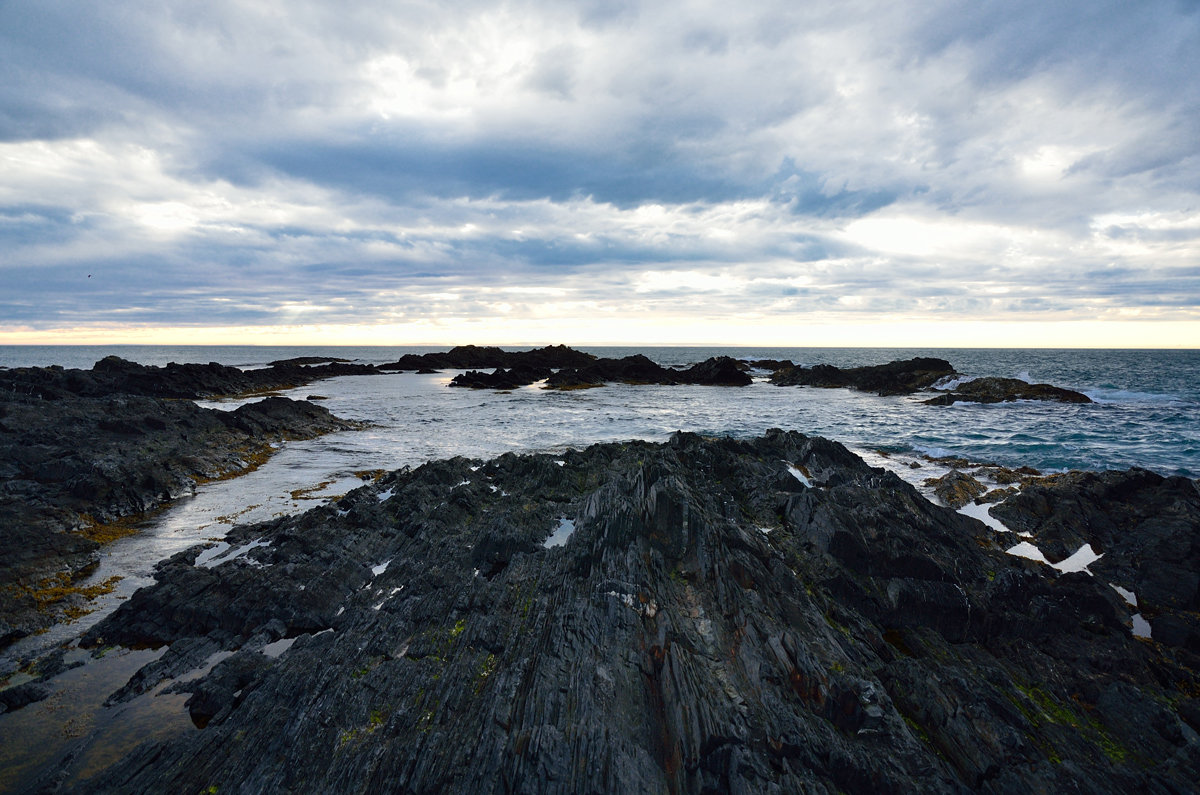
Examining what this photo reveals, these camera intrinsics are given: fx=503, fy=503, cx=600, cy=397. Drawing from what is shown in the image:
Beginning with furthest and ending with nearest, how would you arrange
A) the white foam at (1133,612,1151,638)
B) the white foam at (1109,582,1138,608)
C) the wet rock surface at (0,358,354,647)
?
the wet rock surface at (0,358,354,647)
the white foam at (1109,582,1138,608)
the white foam at (1133,612,1151,638)

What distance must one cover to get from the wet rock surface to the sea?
2.52ft

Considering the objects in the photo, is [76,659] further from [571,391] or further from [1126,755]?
[571,391]

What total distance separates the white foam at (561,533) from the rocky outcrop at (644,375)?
59284 mm

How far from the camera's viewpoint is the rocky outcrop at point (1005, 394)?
49.1 metres

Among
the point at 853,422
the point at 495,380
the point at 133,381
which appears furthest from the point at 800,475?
the point at 133,381

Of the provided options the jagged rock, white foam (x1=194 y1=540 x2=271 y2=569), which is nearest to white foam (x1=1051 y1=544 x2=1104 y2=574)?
the jagged rock

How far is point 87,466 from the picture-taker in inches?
720

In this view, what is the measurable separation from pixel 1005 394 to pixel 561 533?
182 ft

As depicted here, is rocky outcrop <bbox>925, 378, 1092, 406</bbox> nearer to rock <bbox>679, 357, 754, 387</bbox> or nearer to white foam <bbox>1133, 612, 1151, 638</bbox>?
rock <bbox>679, 357, 754, 387</bbox>

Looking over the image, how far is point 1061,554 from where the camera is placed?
45.2ft

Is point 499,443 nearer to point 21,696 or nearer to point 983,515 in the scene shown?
point 21,696

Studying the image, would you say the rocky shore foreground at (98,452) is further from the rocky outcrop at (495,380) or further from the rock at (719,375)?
the rock at (719,375)

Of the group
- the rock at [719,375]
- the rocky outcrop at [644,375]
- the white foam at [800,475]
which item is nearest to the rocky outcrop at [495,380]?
the rocky outcrop at [644,375]

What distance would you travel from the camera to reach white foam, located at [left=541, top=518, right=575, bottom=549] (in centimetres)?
1369
